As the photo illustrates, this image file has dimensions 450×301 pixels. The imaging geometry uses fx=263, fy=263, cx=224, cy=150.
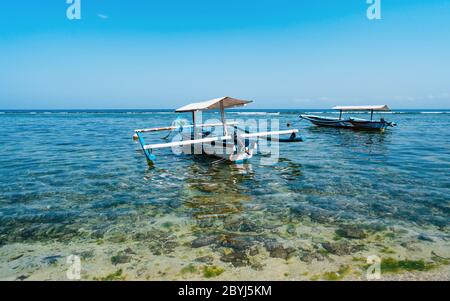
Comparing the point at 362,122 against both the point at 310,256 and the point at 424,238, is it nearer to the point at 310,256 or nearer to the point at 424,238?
the point at 424,238

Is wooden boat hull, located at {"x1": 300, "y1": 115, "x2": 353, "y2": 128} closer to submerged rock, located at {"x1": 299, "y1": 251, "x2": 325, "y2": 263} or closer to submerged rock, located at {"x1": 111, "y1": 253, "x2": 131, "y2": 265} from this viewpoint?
submerged rock, located at {"x1": 299, "y1": 251, "x2": 325, "y2": 263}

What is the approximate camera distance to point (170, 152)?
19.3m

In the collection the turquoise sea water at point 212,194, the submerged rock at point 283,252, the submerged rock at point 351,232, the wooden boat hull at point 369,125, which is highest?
the wooden boat hull at point 369,125

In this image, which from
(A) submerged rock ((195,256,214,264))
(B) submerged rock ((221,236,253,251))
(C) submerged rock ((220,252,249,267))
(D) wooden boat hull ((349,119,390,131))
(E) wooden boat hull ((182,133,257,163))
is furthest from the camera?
(D) wooden boat hull ((349,119,390,131))

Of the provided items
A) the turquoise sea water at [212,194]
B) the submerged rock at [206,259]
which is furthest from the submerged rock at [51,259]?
the submerged rock at [206,259]

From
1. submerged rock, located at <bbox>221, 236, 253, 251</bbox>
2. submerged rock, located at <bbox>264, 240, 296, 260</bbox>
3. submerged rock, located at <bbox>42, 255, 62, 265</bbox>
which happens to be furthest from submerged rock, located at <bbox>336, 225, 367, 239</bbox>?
submerged rock, located at <bbox>42, 255, 62, 265</bbox>

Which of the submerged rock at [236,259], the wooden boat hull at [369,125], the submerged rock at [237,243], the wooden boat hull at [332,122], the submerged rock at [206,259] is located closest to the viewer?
the submerged rock at [236,259]

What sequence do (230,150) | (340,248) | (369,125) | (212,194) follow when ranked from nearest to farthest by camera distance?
(340,248)
(212,194)
(230,150)
(369,125)

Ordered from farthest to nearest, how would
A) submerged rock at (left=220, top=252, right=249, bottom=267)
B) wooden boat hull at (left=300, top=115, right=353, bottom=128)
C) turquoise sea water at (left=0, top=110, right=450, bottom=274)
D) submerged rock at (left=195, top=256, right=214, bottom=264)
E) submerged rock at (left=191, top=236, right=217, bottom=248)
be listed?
1. wooden boat hull at (left=300, top=115, right=353, bottom=128)
2. turquoise sea water at (left=0, top=110, right=450, bottom=274)
3. submerged rock at (left=191, top=236, right=217, bottom=248)
4. submerged rock at (left=195, top=256, right=214, bottom=264)
5. submerged rock at (left=220, top=252, right=249, bottom=267)

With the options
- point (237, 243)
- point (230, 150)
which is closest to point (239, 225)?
point (237, 243)

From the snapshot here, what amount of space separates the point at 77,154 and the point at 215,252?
600 inches

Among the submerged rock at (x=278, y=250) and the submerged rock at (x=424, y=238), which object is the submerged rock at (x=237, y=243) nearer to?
the submerged rock at (x=278, y=250)

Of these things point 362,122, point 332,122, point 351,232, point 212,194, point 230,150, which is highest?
point 332,122

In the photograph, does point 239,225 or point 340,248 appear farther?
point 239,225
